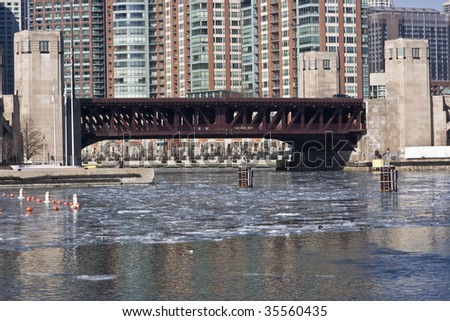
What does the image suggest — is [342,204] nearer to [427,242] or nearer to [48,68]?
[427,242]

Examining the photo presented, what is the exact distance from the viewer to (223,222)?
2096 inches

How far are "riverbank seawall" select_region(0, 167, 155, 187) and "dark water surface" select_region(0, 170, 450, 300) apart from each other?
4405 cm

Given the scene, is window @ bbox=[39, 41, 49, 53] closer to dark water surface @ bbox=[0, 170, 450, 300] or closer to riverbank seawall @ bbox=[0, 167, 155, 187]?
riverbank seawall @ bbox=[0, 167, 155, 187]

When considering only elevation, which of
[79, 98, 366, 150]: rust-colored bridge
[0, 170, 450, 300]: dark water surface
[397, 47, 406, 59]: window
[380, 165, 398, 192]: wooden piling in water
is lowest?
[0, 170, 450, 300]: dark water surface

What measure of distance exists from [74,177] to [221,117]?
230 ft

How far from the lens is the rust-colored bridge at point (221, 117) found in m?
174

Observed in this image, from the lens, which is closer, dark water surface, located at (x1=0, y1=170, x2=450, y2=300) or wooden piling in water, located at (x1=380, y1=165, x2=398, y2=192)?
dark water surface, located at (x1=0, y1=170, x2=450, y2=300)

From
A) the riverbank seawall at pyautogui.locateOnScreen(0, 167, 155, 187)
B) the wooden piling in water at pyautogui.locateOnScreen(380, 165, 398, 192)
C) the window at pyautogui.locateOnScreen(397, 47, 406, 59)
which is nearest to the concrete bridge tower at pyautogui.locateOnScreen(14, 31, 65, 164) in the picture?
the riverbank seawall at pyautogui.locateOnScreen(0, 167, 155, 187)

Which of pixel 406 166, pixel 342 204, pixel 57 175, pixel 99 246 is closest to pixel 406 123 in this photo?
pixel 406 166

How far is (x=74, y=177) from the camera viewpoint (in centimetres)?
11256

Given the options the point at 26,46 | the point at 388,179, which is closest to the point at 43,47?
the point at 26,46

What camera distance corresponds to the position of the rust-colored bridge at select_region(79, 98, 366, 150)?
174250mm

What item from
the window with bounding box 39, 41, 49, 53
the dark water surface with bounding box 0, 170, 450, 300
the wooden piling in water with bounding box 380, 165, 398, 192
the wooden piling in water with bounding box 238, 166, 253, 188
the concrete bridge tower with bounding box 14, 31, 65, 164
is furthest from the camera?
the window with bounding box 39, 41, 49, 53

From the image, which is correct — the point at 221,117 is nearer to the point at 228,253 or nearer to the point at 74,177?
the point at 74,177
